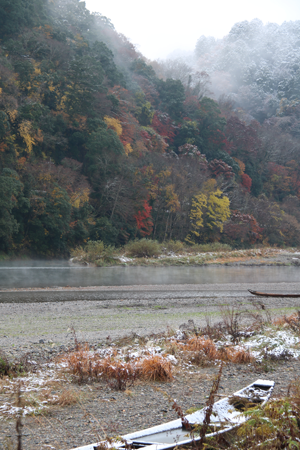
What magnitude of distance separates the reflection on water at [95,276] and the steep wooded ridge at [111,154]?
3.89 meters

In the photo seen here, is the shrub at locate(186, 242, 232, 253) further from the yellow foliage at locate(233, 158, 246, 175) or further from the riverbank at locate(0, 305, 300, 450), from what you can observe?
the riverbank at locate(0, 305, 300, 450)

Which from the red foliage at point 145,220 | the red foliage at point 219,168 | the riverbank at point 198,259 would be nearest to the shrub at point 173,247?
the riverbank at point 198,259

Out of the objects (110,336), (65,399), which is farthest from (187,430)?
(110,336)

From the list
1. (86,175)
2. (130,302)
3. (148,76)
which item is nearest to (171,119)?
(148,76)

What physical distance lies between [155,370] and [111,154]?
34.9 meters

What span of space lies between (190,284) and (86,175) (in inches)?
840

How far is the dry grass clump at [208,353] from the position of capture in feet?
19.9

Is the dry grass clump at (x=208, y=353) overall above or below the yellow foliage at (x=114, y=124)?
below

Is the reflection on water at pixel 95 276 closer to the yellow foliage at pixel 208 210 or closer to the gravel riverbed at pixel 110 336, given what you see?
the gravel riverbed at pixel 110 336

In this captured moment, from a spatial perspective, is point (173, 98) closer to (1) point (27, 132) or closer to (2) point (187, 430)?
(1) point (27, 132)

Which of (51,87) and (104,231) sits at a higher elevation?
(51,87)

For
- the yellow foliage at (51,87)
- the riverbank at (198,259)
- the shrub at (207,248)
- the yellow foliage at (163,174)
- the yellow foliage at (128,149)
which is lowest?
the riverbank at (198,259)

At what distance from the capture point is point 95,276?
919 inches

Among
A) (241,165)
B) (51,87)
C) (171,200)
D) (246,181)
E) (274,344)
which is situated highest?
(51,87)
